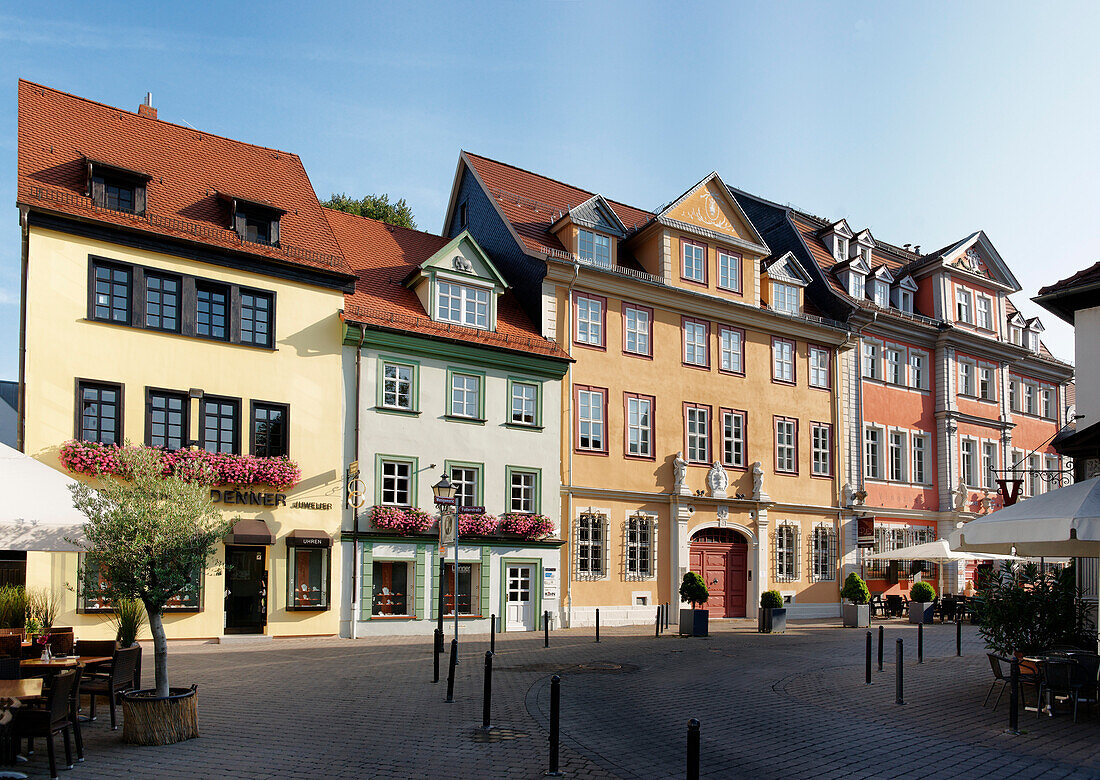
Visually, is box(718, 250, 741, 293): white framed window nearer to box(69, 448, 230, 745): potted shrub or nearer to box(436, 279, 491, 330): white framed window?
box(436, 279, 491, 330): white framed window

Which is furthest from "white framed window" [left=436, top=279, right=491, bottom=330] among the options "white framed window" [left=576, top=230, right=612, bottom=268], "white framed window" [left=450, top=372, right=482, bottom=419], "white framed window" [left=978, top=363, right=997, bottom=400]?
"white framed window" [left=978, top=363, right=997, bottom=400]

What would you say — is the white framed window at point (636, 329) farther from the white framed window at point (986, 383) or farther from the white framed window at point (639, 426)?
the white framed window at point (986, 383)

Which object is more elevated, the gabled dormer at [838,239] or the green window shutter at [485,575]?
the gabled dormer at [838,239]

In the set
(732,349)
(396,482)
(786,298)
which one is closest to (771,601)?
(732,349)

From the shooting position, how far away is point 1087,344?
60.7ft

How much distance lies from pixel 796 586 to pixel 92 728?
88.9 feet

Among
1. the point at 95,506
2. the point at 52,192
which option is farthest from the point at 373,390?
the point at 95,506

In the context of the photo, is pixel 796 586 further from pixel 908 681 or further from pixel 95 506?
pixel 95 506

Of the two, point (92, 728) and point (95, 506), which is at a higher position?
point (95, 506)

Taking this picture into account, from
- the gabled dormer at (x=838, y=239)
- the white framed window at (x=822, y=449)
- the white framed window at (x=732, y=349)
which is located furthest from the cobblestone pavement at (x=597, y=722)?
the gabled dormer at (x=838, y=239)

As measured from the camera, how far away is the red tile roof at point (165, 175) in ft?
72.4

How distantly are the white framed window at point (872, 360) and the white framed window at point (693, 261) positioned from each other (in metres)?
8.85

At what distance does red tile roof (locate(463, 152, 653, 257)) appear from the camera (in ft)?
101

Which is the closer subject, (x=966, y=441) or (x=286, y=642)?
(x=286, y=642)
